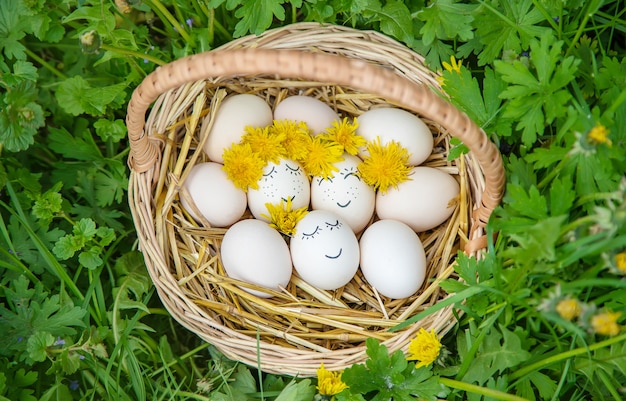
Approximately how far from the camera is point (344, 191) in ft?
4.91

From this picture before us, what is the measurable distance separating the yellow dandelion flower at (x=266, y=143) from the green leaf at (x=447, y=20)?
1.43 feet

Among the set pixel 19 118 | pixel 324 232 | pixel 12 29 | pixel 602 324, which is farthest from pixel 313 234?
pixel 12 29

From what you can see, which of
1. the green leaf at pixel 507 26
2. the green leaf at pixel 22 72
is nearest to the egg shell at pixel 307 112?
the green leaf at pixel 507 26

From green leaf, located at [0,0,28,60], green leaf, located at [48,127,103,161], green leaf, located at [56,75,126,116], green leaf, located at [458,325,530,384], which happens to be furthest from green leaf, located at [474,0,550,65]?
green leaf, located at [0,0,28,60]

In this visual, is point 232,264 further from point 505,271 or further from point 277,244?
point 505,271

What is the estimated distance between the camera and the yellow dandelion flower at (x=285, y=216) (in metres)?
1.49

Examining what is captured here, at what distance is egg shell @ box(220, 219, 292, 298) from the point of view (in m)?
1.43

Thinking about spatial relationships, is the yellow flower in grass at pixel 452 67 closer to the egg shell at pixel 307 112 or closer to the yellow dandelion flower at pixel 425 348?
the egg shell at pixel 307 112

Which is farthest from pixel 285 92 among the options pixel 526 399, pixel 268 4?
pixel 526 399

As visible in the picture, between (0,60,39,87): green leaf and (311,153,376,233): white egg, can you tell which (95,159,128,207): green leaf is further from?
(311,153,376,233): white egg

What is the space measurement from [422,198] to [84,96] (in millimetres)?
910

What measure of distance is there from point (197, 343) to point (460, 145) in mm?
946

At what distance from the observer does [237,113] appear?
1.55 m

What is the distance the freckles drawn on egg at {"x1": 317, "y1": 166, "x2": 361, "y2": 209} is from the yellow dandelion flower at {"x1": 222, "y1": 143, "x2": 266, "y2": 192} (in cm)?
18
